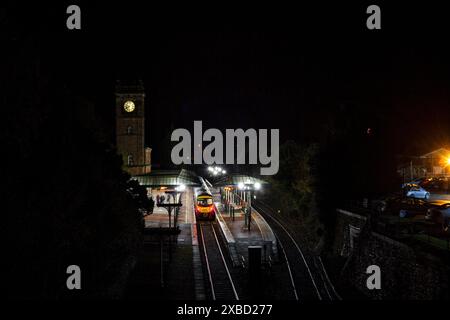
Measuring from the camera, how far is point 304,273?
2348 cm

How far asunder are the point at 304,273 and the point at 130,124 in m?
44.5

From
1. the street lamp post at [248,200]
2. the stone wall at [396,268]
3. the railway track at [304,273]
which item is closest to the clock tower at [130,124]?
the street lamp post at [248,200]

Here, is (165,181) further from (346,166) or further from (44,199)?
(44,199)

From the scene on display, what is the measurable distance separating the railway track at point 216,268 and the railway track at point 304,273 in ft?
10.3

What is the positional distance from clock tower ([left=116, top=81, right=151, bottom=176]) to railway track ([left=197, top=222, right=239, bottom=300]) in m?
31.4

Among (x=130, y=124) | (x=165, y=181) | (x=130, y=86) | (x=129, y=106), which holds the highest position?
(x=130, y=86)

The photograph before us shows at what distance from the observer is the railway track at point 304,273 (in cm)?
2070

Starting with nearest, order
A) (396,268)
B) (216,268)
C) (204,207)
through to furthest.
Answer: (396,268), (216,268), (204,207)

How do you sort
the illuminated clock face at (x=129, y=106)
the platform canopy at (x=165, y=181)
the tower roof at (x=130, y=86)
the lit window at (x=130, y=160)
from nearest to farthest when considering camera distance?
1. the platform canopy at (x=165, y=181)
2. the lit window at (x=130, y=160)
3. the illuminated clock face at (x=129, y=106)
4. the tower roof at (x=130, y=86)

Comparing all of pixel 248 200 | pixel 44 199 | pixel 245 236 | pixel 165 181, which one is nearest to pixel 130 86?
pixel 165 181

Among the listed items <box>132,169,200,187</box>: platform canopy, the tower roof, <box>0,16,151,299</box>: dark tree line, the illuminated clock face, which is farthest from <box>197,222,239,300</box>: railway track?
the tower roof

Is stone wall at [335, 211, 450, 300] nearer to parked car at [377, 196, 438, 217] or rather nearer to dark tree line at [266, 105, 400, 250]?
parked car at [377, 196, 438, 217]

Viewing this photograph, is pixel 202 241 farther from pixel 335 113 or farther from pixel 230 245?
pixel 335 113

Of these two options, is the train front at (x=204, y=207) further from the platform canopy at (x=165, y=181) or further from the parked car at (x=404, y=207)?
the parked car at (x=404, y=207)
